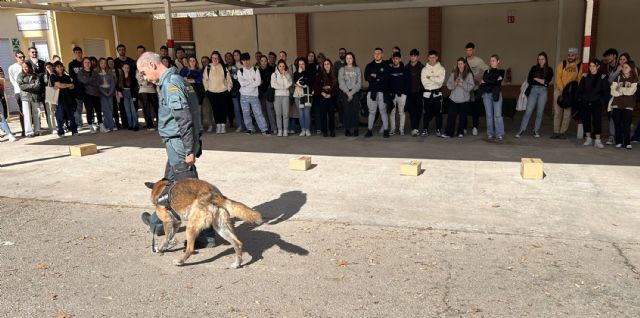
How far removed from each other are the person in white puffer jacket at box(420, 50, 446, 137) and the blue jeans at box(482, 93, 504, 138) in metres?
0.94

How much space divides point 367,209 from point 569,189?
2.90 metres

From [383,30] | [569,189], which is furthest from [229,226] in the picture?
[383,30]

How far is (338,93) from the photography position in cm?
1145

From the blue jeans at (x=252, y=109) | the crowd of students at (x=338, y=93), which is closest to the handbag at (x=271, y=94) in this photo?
the crowd of students at (x=338, y=93)

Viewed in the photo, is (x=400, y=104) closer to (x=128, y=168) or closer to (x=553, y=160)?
(x=553, y=160)

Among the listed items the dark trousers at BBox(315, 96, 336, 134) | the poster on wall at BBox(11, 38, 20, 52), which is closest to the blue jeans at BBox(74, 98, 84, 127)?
the poster on wall at BBox(11, 38, 20, 52)

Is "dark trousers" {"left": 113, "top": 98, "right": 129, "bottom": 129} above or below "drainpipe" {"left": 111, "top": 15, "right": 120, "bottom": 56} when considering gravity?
below

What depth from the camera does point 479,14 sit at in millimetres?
16547

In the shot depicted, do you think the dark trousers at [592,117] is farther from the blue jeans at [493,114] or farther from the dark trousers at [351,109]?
the dark trousers at [351,109]

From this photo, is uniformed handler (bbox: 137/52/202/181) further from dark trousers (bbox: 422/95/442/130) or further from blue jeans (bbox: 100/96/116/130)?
blue jeans (bbox: 100/96/116/130)

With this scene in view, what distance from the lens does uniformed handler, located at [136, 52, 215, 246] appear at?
487 centimetres

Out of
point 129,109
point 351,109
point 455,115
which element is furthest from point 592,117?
point 129,109

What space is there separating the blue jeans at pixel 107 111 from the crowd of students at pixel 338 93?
3 cm

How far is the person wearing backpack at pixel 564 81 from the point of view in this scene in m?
10.1
